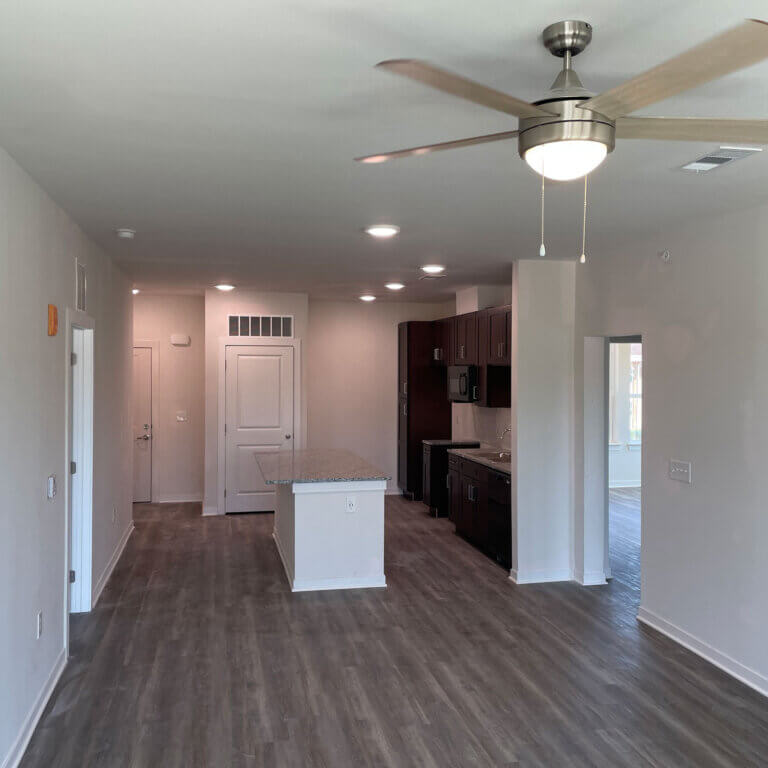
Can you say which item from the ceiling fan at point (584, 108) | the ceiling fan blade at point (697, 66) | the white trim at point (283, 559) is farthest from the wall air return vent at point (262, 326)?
the ceiling fan blade at point (697, 66)

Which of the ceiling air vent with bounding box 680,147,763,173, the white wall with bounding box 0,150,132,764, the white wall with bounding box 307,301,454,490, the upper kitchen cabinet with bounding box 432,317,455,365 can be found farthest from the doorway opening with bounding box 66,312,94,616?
the white wall with bounding box 307,301,454,490

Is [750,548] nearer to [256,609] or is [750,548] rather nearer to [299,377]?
[256,609]

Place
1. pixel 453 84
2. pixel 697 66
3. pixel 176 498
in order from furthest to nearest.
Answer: pixel 176 498 < pixel 453 84 < pixel 697 66

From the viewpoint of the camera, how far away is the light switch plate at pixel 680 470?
14.2 ft

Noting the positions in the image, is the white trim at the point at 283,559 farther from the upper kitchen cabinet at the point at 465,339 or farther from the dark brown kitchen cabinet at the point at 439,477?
the upper kitchen cabinet at the point at 465,339

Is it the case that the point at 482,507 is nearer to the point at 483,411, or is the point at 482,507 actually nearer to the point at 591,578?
the point at 591,578

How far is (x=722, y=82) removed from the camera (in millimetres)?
2148

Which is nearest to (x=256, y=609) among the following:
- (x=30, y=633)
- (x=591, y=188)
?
(x=30, y=633)

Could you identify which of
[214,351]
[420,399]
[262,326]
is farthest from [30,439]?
[420,399]

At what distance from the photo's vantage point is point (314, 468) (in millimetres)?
5801

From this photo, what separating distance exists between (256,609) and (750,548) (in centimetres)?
312

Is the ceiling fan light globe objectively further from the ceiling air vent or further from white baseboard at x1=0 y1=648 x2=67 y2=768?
white baseboard at x1=0 y1=648 x2=67 y2=768

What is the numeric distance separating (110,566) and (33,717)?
2535 mm

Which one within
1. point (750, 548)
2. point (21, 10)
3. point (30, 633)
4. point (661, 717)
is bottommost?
point (661, 717)
